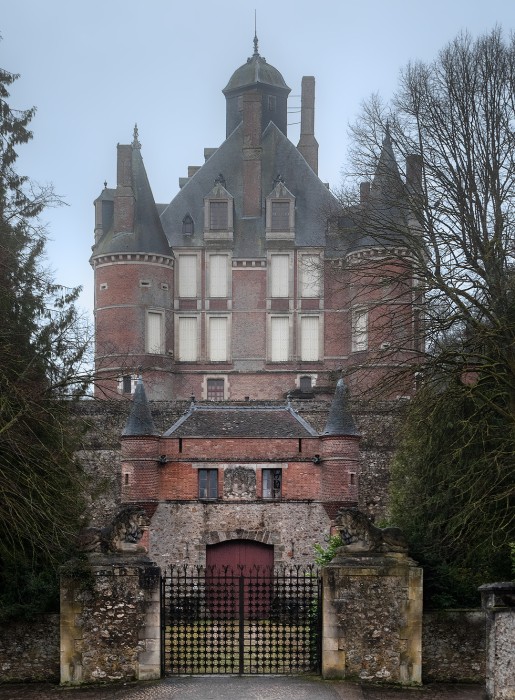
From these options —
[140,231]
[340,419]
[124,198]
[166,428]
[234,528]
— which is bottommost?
[234,528]

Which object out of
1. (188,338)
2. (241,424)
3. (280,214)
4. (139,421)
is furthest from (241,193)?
(139,421)

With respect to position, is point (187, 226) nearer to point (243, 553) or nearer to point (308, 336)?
point (308, 336)

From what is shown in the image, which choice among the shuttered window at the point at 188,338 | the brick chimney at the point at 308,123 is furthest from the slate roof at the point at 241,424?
the brick chimney at the point at 308,123

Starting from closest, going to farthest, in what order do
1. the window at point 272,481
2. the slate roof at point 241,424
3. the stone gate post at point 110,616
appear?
the stone gate post at point 110,616 → the window at point 272,481 → the slate roof at point 241,424

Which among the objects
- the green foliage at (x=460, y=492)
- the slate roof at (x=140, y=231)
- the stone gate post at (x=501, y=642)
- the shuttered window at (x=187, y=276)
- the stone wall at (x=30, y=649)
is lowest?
the stone wall at (x=30, y=649)

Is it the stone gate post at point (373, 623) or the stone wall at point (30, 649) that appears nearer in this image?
the stone gate post at point (373, 623)

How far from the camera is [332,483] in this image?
3984 centimetres

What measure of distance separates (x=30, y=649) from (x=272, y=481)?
19.7 m

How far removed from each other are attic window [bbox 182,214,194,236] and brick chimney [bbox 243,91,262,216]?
2.82 meters

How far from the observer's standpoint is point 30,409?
2278 centimetres

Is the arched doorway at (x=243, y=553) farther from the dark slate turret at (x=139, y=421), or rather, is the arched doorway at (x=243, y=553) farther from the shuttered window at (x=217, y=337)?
the shuttered window at (x=217, y=337)

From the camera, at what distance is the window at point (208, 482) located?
39.8 m

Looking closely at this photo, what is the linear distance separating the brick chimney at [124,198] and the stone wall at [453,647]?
44.7 m

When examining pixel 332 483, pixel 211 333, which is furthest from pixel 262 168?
pixel 332 483
